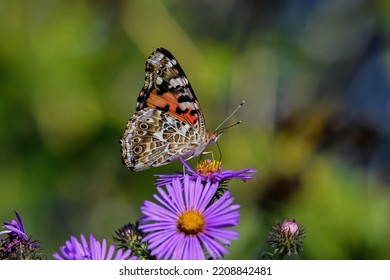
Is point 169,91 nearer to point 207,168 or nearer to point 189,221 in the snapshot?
point 207,168

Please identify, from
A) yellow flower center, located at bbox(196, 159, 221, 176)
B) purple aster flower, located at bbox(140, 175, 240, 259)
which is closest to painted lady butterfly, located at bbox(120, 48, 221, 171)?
yellow flower center, located at bbox(196, 159, 221, 176)

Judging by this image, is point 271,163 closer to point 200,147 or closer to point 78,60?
point 78,60

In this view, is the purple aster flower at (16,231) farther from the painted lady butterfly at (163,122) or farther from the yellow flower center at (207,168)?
the painted lady butterfly at (163,122)

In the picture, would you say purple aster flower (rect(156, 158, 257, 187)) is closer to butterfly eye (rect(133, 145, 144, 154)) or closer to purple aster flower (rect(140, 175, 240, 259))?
purple aster flower (rect(140, 175, 240, 259))

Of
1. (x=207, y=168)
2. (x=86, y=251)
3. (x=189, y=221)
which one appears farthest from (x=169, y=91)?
(x=86, y=251)
